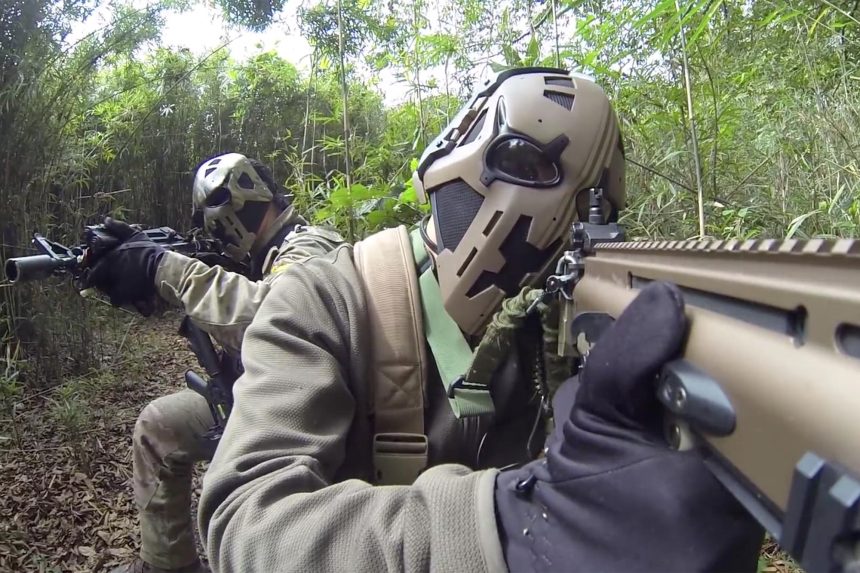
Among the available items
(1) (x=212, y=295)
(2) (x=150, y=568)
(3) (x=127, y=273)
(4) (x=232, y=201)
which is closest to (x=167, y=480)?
(2) (x=150, y=568)

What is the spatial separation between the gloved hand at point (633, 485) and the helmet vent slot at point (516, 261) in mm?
622

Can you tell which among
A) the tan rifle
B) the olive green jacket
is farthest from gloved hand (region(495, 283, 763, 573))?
the olive green jacket

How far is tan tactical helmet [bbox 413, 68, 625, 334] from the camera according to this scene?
51.6 inches

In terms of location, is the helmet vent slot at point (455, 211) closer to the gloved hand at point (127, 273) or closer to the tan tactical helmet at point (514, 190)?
the tan tactical helmet at point (514, 190)

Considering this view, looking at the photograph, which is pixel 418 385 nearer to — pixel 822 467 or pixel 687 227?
pixel 822 467

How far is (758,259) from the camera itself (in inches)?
18.9

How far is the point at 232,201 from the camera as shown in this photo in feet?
10.2

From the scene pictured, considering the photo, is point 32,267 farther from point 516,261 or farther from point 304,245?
point 516,261

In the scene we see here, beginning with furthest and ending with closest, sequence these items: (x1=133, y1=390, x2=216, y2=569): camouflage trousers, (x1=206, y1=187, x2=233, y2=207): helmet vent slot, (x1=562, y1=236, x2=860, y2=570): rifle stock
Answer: (x1=206, y1=187, x2=233, y2=207): helmet vent slot, (x1=133, y1=390, x2=216, y2=569): camouflage trousers, (x1=562, y1=236, x2=860, y2=570): rifle stock

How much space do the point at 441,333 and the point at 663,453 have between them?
2.55ft

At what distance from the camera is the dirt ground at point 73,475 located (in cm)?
266

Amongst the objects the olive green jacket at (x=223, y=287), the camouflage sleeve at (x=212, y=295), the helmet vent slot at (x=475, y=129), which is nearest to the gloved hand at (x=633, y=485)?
the helmet vent slot at (x=475, y=129)

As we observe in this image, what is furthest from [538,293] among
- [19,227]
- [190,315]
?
[19,227]

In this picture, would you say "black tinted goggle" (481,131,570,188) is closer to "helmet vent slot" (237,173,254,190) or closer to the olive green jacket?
the olive green jacket
